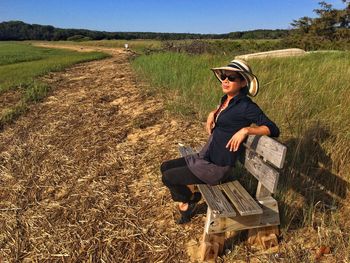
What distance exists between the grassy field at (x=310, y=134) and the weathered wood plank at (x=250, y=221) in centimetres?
23

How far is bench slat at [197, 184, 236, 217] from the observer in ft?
10.0

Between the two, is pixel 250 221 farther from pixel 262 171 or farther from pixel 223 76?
pixel 223 76

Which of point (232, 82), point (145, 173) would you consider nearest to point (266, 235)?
point (232, 82)

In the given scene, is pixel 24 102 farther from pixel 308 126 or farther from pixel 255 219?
pixel 255 219

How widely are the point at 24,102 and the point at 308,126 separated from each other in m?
6.71

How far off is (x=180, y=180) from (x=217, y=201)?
1.76 feet

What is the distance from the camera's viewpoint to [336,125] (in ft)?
14.9

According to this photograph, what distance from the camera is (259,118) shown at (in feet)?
10.8

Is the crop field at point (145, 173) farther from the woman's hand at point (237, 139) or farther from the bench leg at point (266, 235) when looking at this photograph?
the woman's hand at point (237, 139)

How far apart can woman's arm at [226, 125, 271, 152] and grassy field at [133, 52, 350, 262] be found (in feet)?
2.39

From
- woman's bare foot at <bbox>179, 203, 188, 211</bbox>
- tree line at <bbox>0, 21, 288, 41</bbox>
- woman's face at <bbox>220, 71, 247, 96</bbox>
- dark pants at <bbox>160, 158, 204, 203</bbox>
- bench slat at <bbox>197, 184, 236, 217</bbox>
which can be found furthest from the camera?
tree line at <bbox>0, 21, 288, 41</bbox>

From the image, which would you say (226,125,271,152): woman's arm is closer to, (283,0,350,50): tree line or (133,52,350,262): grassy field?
(133,52,350,262): grassy field

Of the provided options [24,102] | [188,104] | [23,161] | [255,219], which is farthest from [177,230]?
[24,102]

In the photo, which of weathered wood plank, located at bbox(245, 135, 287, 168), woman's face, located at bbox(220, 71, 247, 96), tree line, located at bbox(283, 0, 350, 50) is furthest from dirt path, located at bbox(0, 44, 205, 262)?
tree line, located at bbox(283, 0, 350, 50)
